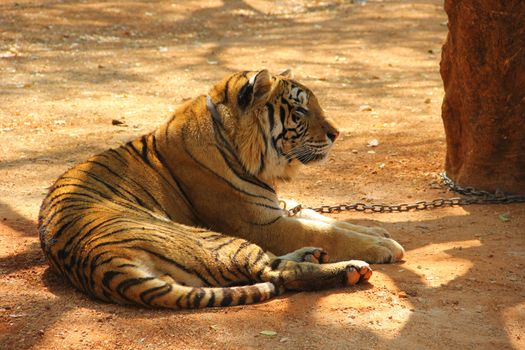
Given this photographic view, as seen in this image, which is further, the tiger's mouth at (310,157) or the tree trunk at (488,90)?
the tree trunk at (488,90)

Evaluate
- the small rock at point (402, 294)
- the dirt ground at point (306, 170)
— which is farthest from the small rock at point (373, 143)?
the small rock at point (402, 294)

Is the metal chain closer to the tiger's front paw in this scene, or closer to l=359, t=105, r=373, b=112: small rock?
the tiger's front paw

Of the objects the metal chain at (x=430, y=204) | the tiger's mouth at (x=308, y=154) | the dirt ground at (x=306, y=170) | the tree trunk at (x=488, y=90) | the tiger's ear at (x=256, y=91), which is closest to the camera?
the dirt ground at (x=306, y=170)

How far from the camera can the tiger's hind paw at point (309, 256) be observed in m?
4.45

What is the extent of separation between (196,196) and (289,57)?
22.6ft

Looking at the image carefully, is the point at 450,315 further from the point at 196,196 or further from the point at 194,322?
the point at 196,196

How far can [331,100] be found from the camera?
9258mm

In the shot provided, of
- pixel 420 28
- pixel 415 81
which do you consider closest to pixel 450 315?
pixel 415 81

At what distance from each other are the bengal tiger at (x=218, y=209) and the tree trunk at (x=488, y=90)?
1.44 m

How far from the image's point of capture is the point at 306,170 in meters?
6.93

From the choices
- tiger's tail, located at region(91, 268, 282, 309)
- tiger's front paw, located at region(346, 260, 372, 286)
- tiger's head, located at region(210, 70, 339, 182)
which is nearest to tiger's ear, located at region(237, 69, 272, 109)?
tiger's head, located at region(210, 70, 339, 182)

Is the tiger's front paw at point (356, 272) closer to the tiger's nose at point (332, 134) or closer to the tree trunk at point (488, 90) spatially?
the tiger's nose at point (332, 134)

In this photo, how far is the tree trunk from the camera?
571cm

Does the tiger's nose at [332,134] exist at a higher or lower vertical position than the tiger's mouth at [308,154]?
higher
